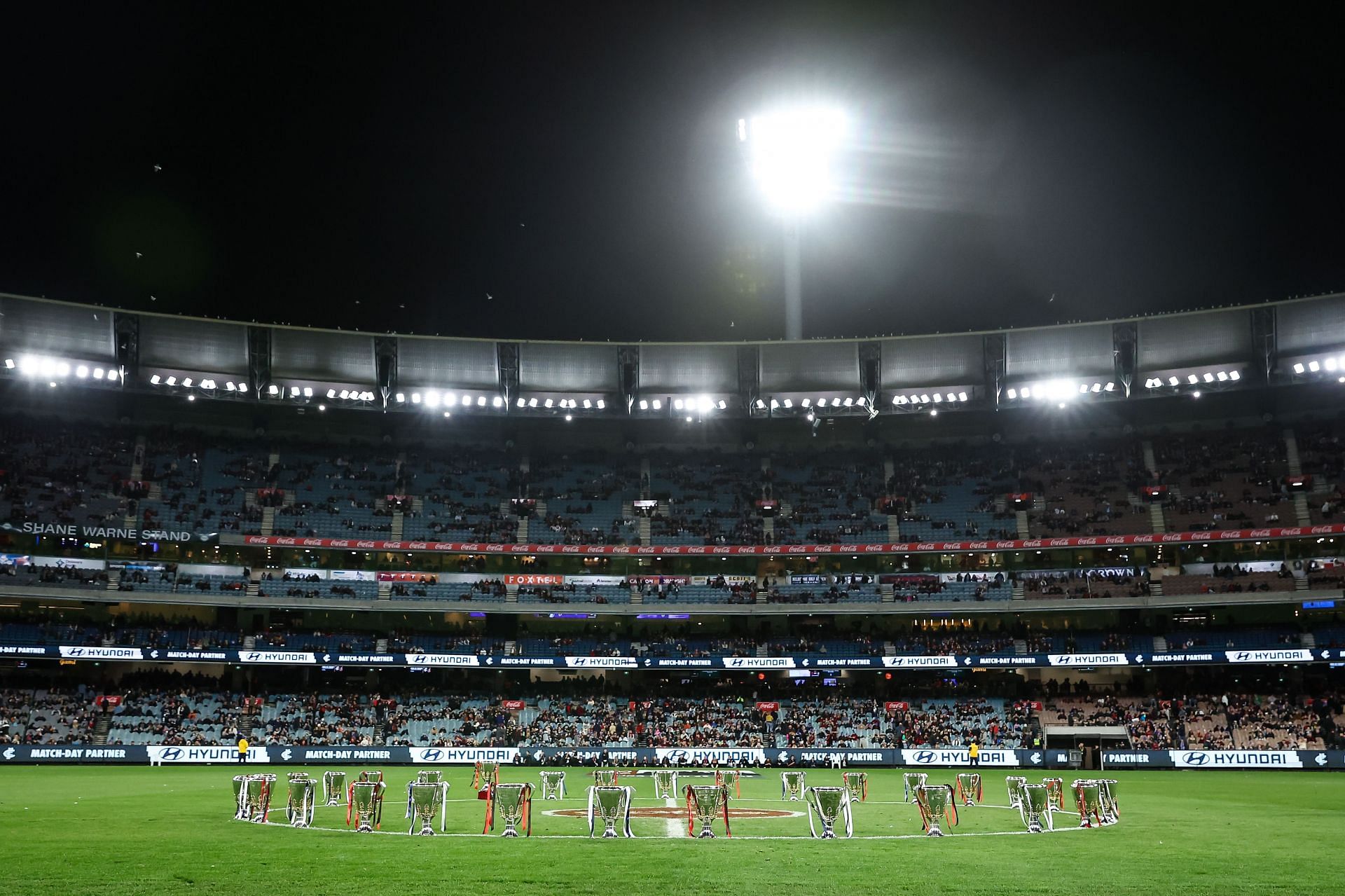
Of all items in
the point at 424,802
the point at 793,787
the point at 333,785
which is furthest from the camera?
A: the point at 793,787

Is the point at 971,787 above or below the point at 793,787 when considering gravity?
above

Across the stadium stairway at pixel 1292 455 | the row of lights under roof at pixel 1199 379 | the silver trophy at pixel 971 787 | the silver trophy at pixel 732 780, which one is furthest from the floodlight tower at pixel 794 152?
the stadium stairway at pixel 1292 455

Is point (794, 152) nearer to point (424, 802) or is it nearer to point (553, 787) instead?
point (553, 787)

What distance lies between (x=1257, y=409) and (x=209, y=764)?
71283mm

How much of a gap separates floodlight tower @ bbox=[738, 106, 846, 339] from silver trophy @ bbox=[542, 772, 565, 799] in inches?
1370

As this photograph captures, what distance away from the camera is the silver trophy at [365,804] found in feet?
67.2

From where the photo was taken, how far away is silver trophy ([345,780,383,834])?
20.5m

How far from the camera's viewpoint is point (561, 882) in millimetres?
13695

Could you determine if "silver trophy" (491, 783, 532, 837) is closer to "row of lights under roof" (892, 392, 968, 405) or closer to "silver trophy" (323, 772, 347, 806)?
"silver trophy" (323, 772, 347, 806)

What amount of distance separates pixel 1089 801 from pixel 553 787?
56.2 ft

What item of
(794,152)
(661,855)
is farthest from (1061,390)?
(661,855)

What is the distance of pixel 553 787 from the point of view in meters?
33.4

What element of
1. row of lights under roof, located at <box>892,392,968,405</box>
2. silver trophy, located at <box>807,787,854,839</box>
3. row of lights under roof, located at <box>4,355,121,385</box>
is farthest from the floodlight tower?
row of lights under roof, located at <box>4,355,121,385</box>

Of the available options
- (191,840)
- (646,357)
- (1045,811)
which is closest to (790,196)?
(646,357)
